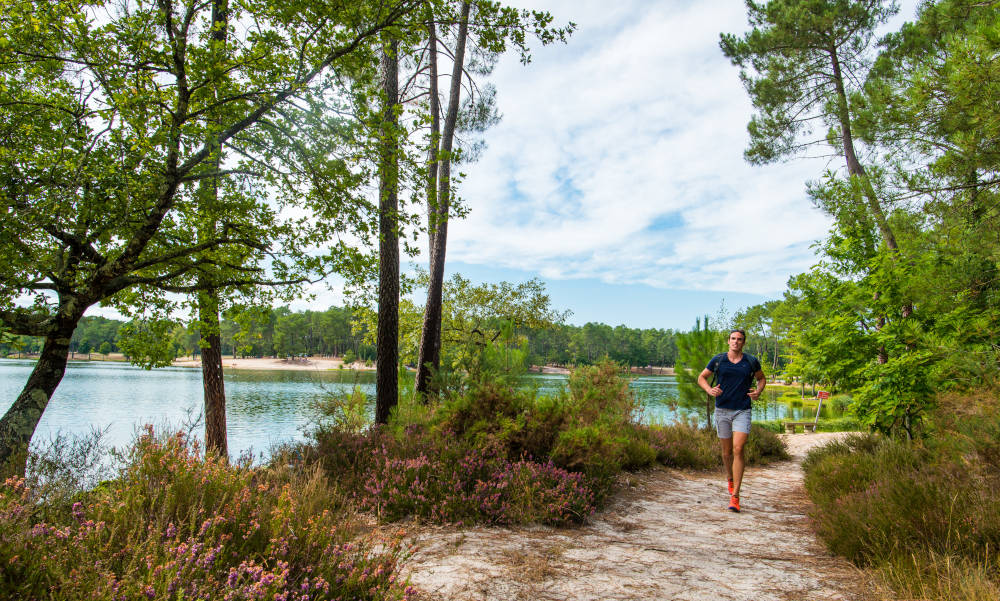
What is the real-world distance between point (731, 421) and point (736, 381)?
0.49m

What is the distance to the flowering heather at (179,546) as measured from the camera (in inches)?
72.4

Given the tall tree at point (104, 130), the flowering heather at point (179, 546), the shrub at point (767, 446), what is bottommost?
the shrub at point (767, 446)

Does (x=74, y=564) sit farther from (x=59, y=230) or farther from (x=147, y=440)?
(x=59, y=230)

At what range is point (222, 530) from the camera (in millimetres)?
2631

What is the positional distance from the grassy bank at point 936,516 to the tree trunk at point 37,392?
7808mm

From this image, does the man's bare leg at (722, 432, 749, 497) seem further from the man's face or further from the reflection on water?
the reflection on water

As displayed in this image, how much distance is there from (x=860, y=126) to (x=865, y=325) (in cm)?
379

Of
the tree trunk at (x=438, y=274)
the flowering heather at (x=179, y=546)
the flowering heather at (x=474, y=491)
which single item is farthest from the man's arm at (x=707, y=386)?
the tree trunk at (x=438, y=274)

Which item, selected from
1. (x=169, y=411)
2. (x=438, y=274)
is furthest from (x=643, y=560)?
(x=169, y=411)

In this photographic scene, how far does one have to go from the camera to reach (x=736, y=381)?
226 inches

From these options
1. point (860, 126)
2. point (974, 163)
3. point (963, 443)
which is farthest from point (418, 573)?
point (860, 126)

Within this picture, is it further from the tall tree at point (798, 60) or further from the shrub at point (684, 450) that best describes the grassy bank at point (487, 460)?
the tall tree at point (798, 60)

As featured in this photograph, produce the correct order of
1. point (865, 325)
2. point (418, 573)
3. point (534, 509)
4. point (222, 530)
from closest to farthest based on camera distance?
point (222, 530), point (418, 573), point (534, 509), point (865, 325)

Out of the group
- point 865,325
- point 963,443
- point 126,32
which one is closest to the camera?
point 963,443
